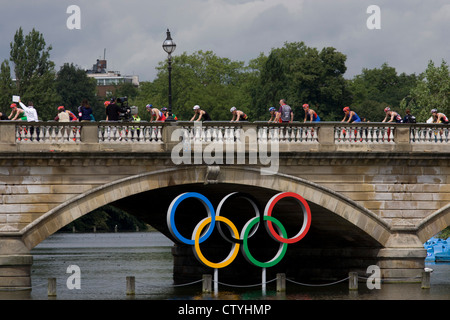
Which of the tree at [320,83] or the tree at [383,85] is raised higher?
the tree at [383,85]

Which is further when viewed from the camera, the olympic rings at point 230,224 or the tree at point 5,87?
the tree at point 5,87

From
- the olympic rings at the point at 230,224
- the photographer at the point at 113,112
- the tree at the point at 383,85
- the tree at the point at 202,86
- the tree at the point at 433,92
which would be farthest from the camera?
the tree at the point at 383,85

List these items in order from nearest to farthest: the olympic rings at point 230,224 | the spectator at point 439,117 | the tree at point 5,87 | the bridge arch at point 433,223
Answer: the olympic rings at point 230,224
the bridge arch at point 433,223
the spectator at point 439,117
the tree at point 5,87

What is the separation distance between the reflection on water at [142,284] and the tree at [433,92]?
18.5 metres

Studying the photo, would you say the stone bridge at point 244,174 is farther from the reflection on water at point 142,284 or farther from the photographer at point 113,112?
the reflection on water at point 142,284

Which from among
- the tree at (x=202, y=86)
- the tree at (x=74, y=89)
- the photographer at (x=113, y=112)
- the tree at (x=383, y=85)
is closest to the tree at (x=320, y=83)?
the tree at (x=202, y=86)

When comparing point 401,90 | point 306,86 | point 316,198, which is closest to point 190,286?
point 316,198

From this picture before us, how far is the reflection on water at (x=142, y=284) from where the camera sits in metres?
41.4

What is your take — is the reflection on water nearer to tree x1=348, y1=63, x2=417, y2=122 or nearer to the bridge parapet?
the bridge parapet

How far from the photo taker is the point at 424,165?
43031mm

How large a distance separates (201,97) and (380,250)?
71.3m

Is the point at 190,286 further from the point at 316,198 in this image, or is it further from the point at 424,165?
the point at 424,165

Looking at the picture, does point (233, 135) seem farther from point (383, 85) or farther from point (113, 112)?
point (383, 85)

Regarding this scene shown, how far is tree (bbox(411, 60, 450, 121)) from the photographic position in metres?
80.6
